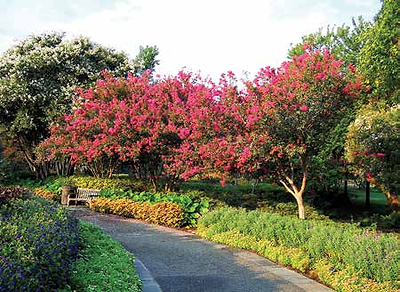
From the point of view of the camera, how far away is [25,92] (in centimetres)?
1894

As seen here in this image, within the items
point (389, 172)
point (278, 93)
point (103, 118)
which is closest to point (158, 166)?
point (103, 118)

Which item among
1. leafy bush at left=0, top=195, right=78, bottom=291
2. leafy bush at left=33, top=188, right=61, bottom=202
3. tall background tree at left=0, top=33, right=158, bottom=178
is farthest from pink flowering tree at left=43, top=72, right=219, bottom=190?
leafy bush at left=0, top=195, right=78, bottom=291

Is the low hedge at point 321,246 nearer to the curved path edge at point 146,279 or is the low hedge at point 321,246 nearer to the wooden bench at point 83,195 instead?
the curved path edge at point 146,279

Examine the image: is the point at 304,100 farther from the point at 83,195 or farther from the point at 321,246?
the point at 83,195

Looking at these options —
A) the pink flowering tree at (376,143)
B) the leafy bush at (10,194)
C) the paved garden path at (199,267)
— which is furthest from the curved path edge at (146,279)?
the pink flowering tree at (376,143)

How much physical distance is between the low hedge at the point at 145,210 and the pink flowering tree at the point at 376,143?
4.54 meters

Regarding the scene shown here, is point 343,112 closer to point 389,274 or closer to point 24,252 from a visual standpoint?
point 389,274

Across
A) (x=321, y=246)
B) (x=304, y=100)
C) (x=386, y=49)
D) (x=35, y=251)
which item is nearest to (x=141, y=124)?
(x=304, y=100)

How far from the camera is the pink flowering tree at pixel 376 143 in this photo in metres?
9.85

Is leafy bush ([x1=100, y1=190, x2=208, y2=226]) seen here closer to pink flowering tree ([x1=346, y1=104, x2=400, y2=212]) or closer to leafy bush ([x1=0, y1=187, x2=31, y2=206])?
pink flowering tree ([x1=346, y1=104, x2=400, y2=212])

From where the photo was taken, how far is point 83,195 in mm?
16109

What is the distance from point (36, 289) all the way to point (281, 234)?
207 inches

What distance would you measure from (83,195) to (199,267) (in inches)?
391

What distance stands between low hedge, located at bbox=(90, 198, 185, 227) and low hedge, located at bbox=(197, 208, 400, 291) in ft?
4.73
